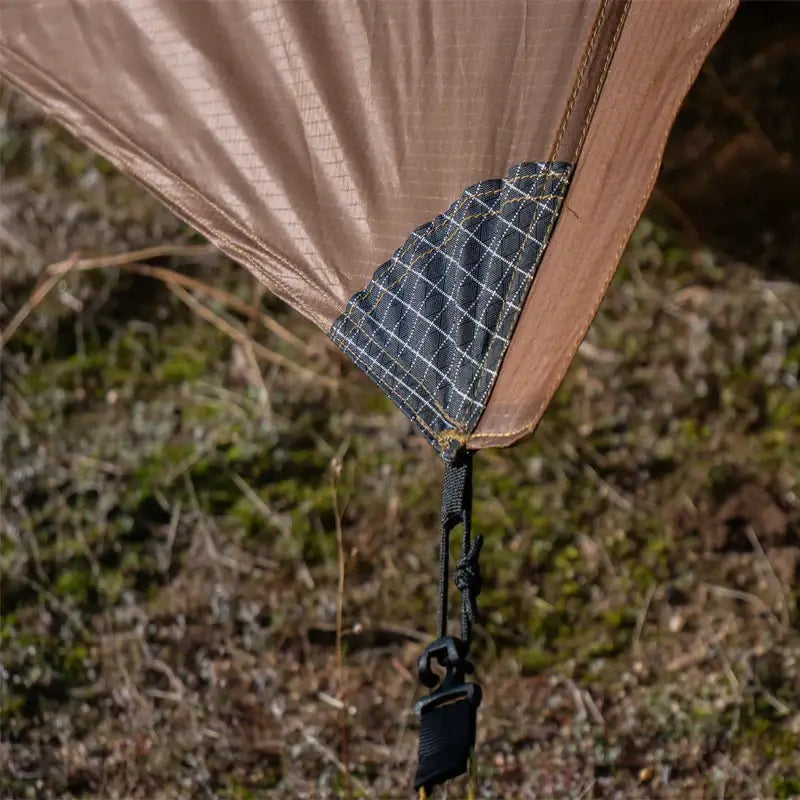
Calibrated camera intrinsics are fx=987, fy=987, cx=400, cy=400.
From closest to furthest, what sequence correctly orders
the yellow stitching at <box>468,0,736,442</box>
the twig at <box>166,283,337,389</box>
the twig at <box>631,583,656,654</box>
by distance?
the yellow stitching at <box>468,0,736,442</box> → the twig at <box>631,583,656,654</box> → the twig at <box>166,283,337,389</box>

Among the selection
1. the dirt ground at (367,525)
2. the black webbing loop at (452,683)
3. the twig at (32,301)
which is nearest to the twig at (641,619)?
the dirt ground at (367,525)

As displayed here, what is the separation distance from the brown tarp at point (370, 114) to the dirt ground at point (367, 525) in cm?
64

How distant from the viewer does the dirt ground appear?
6.33ft

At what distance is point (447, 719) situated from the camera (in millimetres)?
1293

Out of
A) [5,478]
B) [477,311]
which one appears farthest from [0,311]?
[477,311]

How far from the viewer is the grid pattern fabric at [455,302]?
1360mm

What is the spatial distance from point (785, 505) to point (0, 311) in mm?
2030

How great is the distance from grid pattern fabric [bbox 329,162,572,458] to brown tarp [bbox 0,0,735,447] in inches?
0.9

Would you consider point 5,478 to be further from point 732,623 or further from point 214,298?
point 732,623

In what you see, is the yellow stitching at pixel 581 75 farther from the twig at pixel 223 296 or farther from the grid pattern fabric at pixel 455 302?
the twig at pixel 223 296

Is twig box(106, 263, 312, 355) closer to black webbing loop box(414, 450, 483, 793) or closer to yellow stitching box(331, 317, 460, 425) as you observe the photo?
yellow stitching box(331, 317, 460, 425)

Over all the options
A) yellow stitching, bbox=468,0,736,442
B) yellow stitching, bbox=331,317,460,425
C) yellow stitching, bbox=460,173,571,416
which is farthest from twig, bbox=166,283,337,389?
yellow stitching, bbox=468,0,736,442

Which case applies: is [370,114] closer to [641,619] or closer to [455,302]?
[455,302]

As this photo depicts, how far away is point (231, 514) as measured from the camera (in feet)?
7.50
